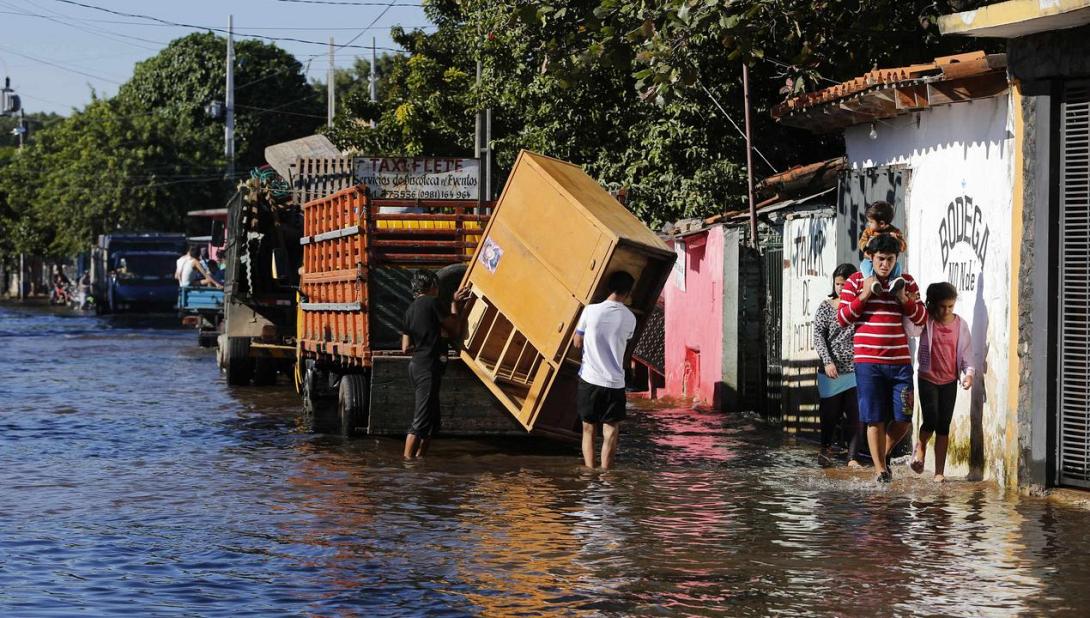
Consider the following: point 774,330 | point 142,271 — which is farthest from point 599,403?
point 142,271

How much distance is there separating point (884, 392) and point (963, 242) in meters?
1.66

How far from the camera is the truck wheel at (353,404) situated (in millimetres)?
16578

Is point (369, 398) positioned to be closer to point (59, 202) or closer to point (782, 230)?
point (782, 230)

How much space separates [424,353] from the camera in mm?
14578

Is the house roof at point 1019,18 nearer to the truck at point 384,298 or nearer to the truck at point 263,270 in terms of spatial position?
the truck at point 384,298

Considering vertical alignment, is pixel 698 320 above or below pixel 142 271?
below

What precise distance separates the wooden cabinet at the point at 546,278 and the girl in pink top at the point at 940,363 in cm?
242

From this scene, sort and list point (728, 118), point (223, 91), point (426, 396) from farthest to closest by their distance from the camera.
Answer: point (223, 91) → point (728, 118) → point (426, 396)

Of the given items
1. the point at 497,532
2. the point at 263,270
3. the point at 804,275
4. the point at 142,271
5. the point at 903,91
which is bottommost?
the point at 497,532

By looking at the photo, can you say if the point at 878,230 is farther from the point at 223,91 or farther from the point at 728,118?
the point at 223,91

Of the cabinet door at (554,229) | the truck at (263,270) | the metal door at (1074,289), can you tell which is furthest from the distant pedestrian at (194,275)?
the metal door at (1074,289)

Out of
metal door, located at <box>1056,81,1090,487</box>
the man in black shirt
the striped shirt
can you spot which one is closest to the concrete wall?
the striped shirt

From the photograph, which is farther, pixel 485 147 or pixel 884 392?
pixel 485 147

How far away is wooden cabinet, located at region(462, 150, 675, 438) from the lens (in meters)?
13.7
